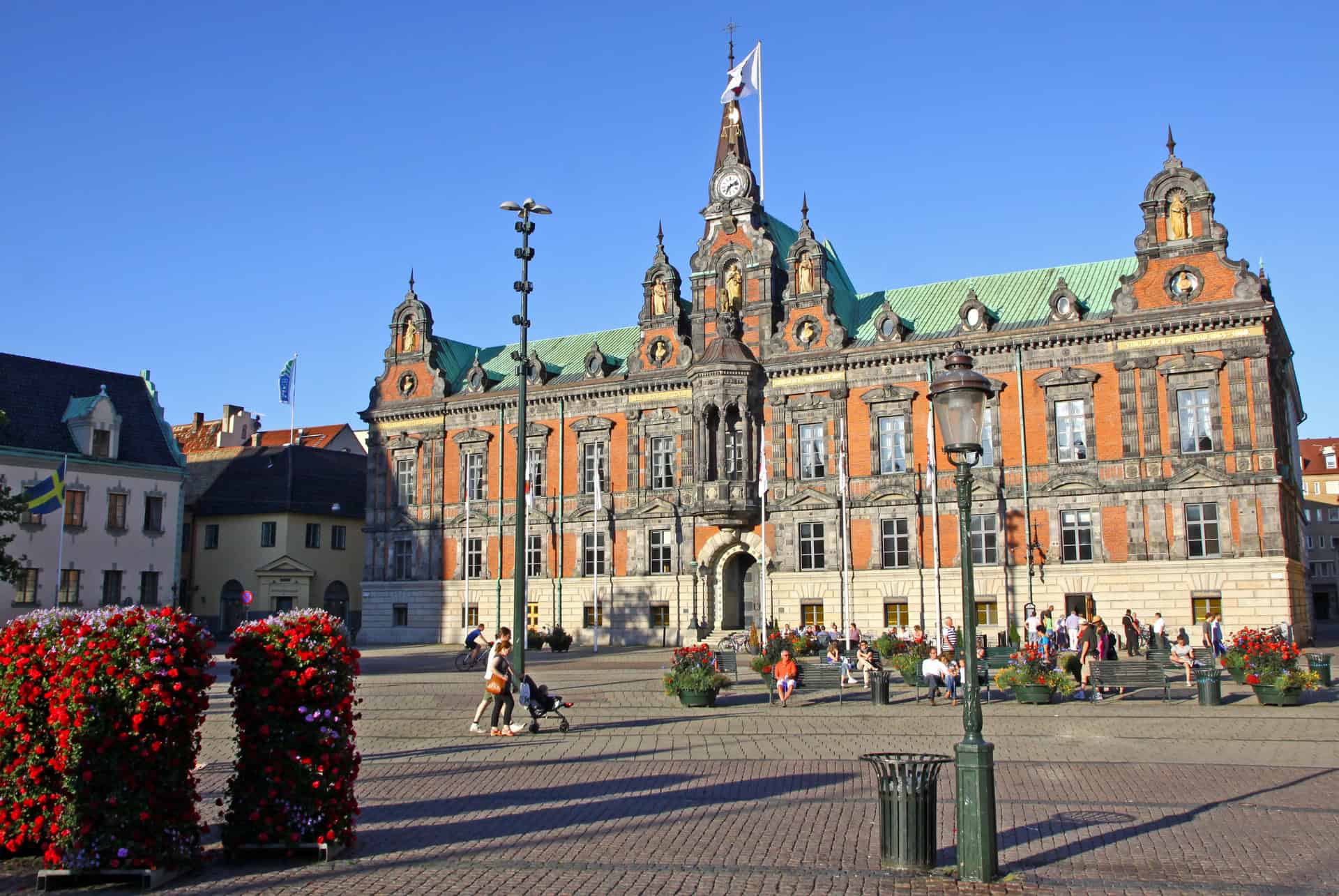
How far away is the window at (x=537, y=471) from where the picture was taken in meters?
57.3

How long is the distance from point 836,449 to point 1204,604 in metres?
15.6

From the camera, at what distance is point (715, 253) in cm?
5331

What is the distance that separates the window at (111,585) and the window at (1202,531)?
4473 cm

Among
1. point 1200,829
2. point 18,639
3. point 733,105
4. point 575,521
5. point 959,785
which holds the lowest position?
point 1200,829

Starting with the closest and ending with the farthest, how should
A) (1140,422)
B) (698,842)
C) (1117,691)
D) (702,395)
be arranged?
1. (698,842)
2. (1117,691)
3. (1140,422)
4. (702,395)

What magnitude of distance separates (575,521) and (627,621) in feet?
18.7

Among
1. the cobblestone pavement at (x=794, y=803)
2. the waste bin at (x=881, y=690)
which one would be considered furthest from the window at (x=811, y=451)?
the cobblestone pavement at (x=794, y=803)

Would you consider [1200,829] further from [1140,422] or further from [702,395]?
[702,395]

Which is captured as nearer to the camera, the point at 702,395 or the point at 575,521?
the point at 702,395

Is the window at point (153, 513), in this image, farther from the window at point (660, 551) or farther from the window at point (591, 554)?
the window at point (660, 551)

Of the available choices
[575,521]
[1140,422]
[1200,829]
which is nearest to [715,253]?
[575,521]

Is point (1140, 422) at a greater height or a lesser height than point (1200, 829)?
greater

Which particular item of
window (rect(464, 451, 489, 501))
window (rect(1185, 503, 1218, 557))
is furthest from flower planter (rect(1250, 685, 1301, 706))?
window (rect(464, 451, 489, 501))

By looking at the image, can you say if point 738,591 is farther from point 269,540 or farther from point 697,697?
point 269,540
